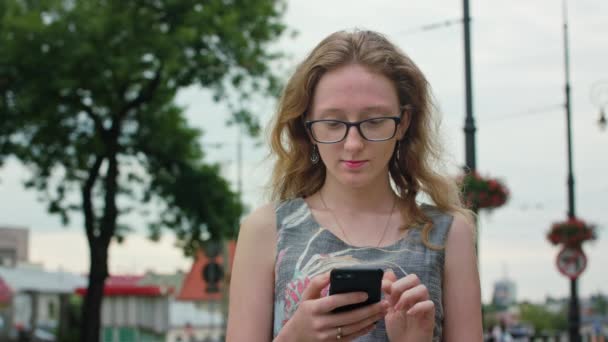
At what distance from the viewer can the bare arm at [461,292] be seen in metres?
2.22

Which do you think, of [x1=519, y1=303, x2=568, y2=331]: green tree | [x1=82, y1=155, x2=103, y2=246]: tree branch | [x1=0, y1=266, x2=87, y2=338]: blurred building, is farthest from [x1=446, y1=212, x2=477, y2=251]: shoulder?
[x1=519, y1=303, x2=568, y2=331]: green tree

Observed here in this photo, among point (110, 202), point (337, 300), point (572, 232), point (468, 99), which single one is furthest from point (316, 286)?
point (110, 202)

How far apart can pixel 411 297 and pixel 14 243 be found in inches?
3445

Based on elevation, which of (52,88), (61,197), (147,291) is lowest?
(147,291)

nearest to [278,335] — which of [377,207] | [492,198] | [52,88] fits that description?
[377,207]

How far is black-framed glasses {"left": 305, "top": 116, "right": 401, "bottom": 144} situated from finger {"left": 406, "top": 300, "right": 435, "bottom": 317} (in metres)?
0.42

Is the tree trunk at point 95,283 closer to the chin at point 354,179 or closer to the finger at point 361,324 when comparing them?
the chin at point 354,179

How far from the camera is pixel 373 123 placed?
7.36 feet

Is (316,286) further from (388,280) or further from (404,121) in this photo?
(404,121)

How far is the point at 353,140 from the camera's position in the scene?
86.6 inches

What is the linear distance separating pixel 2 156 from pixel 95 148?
2.11m

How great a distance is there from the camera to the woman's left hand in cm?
200

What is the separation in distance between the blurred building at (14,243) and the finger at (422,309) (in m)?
84.0

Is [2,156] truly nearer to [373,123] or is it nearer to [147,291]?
[147,291]
